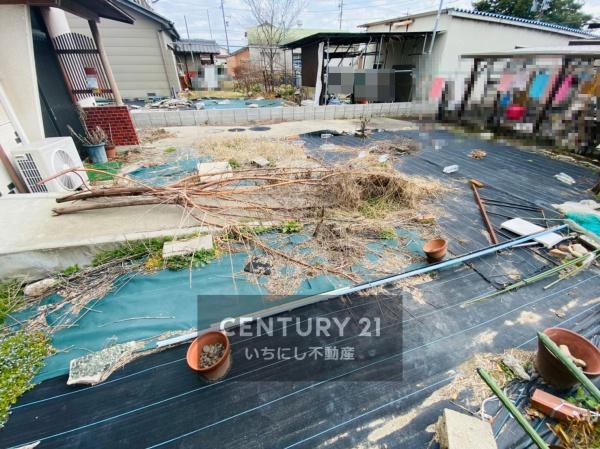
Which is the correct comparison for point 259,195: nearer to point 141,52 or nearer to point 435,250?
point 435,250

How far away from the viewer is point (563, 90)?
644 centimetres

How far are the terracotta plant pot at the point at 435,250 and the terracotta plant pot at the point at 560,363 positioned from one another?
1.10m

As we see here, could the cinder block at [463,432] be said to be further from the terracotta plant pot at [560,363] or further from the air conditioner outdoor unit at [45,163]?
the air conditioner outdoor unit at [45,163]

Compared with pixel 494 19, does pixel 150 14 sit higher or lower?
higher

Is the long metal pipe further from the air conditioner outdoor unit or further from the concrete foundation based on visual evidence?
the air conditioner outdoor unit

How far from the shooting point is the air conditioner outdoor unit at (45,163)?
3637 mm

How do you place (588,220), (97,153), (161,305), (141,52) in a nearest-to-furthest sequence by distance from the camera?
(161,305)
(588,220)
(97,153)
(141,52)

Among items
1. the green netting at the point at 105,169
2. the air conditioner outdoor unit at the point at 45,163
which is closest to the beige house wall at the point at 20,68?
the air conditioner outdoor unit at the point at 45,163

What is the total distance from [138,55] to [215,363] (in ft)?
50.4

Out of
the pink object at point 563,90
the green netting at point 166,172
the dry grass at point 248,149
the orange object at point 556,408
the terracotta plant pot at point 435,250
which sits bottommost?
the orange object at point 556,408

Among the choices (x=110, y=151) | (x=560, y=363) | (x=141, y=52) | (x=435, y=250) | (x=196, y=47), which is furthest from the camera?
(x=196, y=47)

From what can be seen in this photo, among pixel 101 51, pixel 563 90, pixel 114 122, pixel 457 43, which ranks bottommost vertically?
pixel 114 122

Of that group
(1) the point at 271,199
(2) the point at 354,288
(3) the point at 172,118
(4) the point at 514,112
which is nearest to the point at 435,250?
(2) the point at 354,288

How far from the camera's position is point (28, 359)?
2012 millimetres
